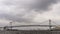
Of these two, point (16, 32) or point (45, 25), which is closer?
point (45, 25)

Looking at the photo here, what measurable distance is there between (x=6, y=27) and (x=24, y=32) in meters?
2.34

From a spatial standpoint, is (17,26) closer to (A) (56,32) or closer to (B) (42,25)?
(B) (42,25)

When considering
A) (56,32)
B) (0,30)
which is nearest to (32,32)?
(56,32)

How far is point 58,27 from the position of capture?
50.2ft

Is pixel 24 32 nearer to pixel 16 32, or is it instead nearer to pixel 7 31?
pixel 16 32

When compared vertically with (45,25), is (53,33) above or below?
below

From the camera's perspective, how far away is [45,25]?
14594 millimetres

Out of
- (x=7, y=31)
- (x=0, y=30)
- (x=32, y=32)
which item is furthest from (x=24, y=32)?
(x=0, y=30)

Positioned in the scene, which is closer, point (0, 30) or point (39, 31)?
point (39, 31)

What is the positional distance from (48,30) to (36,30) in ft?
4.50

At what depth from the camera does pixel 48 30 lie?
591 inches

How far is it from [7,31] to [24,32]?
211 cm

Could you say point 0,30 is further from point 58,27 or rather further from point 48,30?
point 58,27

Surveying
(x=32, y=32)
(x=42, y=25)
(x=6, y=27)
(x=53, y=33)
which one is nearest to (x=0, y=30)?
(x=6, y=27)
